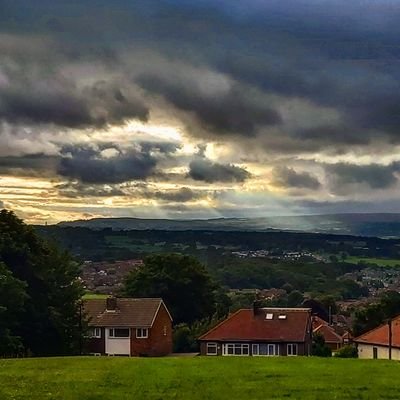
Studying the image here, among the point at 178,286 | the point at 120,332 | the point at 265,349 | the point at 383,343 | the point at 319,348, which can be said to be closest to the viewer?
the point at 383,343

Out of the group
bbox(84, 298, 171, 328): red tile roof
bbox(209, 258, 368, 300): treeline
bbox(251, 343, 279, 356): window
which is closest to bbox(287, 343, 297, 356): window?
bbox(251, 343, 279, 356): window

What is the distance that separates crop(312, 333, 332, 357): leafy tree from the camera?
187 feet

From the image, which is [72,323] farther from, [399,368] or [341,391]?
[341,391]

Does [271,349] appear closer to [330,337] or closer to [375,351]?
[375,351]

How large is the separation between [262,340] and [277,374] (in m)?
36.2

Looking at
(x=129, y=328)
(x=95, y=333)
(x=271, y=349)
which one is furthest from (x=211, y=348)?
(x=95, y=333)

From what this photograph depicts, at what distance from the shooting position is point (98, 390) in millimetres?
23078

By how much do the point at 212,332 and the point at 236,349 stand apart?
2418 millimetres

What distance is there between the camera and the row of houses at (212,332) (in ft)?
208

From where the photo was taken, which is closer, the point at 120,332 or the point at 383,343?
the point at 383,343

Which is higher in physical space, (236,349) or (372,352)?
(372,352)

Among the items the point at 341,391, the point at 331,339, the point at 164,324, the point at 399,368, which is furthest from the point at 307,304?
the point at 341,391

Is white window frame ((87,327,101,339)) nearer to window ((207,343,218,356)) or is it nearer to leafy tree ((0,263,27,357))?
window ((207,343,218,356))

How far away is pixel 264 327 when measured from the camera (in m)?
64.8
